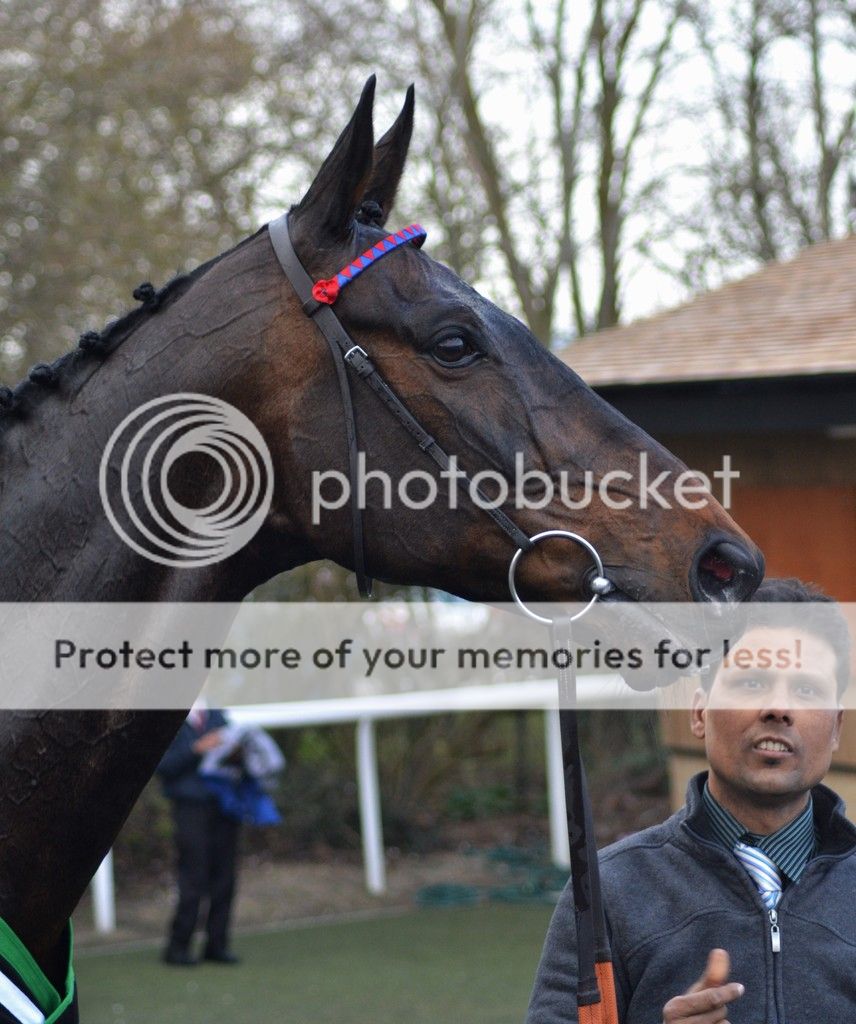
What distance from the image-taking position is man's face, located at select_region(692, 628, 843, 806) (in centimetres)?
207

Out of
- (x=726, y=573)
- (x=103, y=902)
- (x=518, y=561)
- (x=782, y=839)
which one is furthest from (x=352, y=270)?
(x=103, y=902)

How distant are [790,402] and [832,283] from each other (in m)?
1.54

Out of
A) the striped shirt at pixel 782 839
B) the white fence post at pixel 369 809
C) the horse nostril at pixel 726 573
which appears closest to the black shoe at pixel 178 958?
the white fence post at pixel 369 809

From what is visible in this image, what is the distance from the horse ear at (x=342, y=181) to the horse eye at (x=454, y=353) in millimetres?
256

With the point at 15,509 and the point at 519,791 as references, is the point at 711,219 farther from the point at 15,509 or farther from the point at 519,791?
the point at 15,509

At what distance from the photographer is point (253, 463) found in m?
2.09

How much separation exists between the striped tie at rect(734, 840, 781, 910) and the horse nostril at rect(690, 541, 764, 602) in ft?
1.49

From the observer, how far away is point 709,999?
1.72m

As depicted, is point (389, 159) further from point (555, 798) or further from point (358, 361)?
point (555, 798)

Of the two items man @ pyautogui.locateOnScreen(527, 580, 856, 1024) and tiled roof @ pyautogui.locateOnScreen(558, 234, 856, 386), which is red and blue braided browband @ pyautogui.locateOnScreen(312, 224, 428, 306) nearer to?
man @ pyautogui.locateOnScreen(527, 580, 856, 1024)

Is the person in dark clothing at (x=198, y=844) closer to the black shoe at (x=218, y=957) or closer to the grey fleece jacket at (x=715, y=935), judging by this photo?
the black shoe at (x=218, y=957)

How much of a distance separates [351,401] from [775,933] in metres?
1.04

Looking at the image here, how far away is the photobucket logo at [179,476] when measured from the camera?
2.04m

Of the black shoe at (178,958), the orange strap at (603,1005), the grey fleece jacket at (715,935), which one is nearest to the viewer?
the orange strap at (603,1005)
